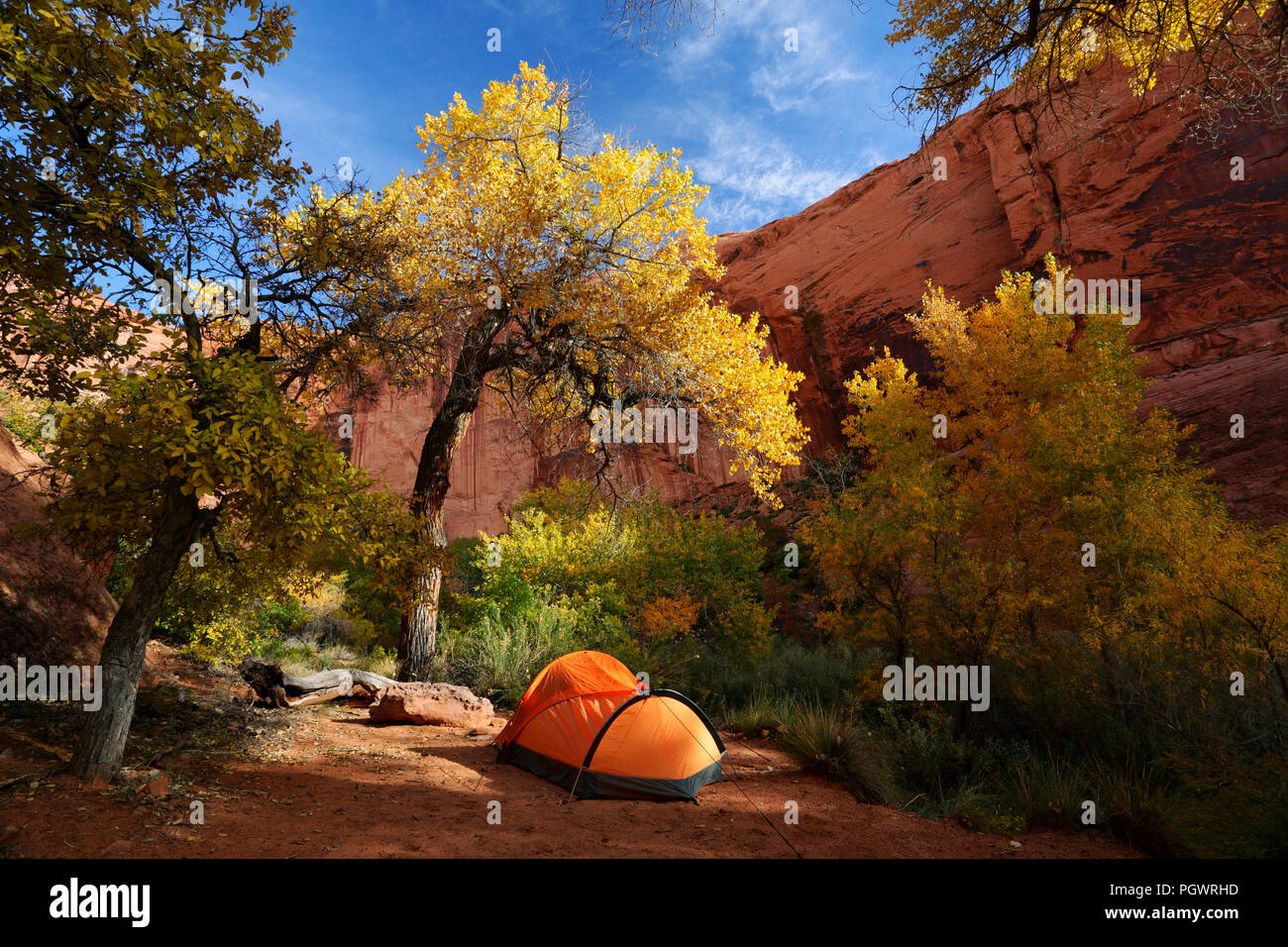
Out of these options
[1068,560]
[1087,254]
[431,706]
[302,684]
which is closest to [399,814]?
[431,706]

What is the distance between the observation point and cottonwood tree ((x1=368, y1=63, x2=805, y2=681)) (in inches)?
408

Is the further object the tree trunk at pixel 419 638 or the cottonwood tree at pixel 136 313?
the tree trunk at pixel 419 638

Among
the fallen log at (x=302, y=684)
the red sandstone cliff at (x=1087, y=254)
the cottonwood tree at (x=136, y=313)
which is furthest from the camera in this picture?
the red sandstone cliff at (x=1087, y=254)

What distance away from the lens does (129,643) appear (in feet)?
17.8

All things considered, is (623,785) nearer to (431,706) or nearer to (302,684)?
(431,706)

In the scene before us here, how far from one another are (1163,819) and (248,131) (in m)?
11.3

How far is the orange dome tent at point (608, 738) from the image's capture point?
7.19m

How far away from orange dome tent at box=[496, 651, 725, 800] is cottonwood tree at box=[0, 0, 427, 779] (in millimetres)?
3530

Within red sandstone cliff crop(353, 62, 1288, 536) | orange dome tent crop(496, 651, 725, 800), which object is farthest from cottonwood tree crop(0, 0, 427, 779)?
red sandstone cliff crop(353, 62, 1288, 536)

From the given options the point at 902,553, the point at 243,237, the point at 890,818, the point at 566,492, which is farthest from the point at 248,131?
the point at 566,492

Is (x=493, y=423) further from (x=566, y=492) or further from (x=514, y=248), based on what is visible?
(x=514, y=248)

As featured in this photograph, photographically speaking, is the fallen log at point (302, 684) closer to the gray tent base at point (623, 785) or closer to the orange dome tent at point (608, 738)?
the orange dome tent at point (608, 738)

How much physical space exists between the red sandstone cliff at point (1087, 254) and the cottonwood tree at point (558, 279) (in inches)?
68.5

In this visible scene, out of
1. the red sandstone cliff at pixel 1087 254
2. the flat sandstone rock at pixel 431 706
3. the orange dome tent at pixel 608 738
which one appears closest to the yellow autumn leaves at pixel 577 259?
the red sandstone cliff at pixel 1087 254
